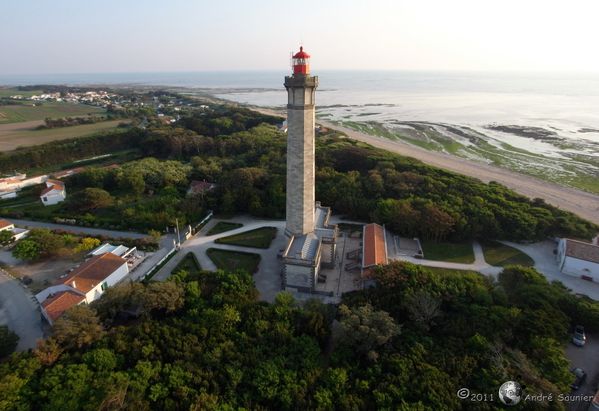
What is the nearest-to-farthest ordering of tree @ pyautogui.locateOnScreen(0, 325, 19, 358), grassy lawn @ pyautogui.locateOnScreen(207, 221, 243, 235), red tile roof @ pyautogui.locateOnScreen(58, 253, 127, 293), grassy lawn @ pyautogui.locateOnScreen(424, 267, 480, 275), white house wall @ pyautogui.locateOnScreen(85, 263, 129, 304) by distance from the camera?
1. tree @ pyautogui.locateOnScreen(0, 325, 19, 358)
2. white house wall @ pyautogui.locateOnScreen(85, 263, 129, 304)
3. red tile roof @ pyautogui.locateOnScreen(58, 253, 127, 293)
4. grassy lawn @ pyautogui.locateOnScreen(424, 267, 480, 275)
5. grassy lawn @ pyautogui.locateOnScreen(207, 221, 243, 235)

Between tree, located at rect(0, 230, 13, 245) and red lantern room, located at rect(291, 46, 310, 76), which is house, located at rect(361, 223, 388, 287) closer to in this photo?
red lantern room, located at rect(291, 46, 310, 76)

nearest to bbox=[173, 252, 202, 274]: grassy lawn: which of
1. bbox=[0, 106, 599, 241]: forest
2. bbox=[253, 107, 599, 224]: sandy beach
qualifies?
bbox=[0, 106, 599, 241]: forest

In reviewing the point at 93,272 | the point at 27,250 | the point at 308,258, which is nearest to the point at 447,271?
the point at 308,258

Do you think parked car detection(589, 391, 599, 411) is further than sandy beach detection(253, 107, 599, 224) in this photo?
No

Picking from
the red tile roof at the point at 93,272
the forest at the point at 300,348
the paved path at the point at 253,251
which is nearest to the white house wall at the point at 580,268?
the forest at the point at 300,348

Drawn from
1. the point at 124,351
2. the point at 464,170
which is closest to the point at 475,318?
the point at 124,351

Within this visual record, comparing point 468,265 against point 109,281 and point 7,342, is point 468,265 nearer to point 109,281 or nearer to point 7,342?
point 109,281

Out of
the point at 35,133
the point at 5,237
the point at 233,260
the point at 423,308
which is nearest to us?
the point at 423,308

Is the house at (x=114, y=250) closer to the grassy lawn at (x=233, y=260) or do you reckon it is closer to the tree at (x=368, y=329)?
the grassy lawn at (x=233, y=260)
